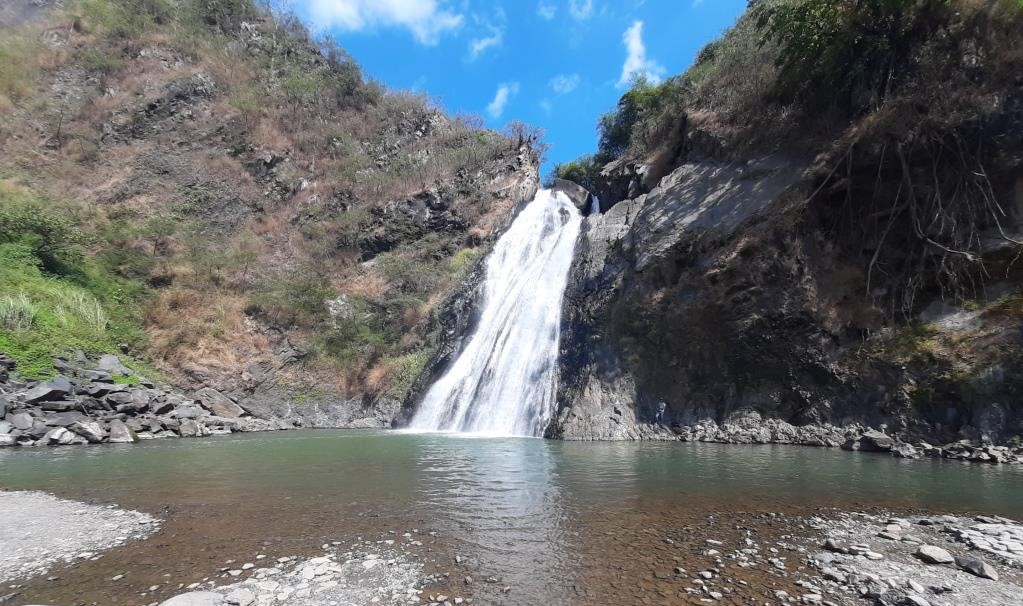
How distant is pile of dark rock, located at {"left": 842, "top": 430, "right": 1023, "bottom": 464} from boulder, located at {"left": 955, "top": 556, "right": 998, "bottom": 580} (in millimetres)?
8296

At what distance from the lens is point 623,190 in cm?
2633

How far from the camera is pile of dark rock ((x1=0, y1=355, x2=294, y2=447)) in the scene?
1431cm

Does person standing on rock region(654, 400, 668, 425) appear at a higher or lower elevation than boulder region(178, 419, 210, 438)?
higher

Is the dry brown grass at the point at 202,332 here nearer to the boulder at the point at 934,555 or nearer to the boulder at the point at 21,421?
the boulder at the point at 21,421

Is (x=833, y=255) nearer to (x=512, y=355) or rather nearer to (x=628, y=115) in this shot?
(x=512, y=355)

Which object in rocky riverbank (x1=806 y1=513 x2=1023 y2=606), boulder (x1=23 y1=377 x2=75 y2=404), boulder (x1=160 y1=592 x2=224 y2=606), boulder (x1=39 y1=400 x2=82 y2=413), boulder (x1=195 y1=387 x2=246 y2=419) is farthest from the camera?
boulder (x1=195 y1=387 x2=246 y2=419)

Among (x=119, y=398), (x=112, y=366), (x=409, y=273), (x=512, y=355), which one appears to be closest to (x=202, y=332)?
(x=112, y=366)

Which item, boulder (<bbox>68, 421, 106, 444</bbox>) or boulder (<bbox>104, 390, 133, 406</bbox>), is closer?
boulder (<bbox>68, 421, 106, 444</bbox>)

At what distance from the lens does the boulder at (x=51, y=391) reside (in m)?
15.0

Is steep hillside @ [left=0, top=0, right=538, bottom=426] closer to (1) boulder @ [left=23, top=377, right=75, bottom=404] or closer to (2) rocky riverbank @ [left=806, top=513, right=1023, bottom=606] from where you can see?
(1) boulder @ [left=23, top=377, right=75, bottom=404]

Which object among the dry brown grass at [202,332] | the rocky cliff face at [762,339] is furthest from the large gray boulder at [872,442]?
the dry brown grass at [202,332]

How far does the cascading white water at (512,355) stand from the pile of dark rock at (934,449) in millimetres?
9814

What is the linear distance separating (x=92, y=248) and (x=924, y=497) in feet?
113

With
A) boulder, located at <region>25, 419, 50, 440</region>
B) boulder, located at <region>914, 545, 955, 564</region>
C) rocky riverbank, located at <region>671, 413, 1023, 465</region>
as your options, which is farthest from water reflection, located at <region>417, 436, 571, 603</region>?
boulder, located at <region>25, 419, 50, 440</region>
